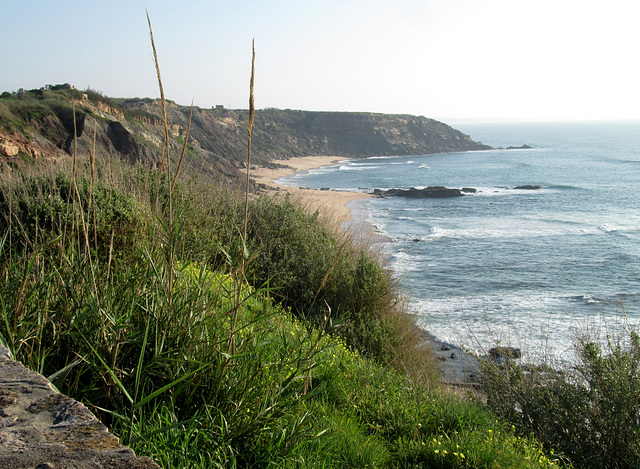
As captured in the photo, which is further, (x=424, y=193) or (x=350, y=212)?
(x=424, y=193)

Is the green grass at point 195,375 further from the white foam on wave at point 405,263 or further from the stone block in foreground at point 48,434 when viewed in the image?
the white foam on wave at point 405,263

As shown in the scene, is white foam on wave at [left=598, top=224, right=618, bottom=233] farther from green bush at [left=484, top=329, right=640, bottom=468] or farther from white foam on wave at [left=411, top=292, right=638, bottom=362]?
green bush at [left=484, top=329, right=640, bottom=468]

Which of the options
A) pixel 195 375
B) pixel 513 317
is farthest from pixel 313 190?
pixel 195 375

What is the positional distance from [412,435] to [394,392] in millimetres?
612

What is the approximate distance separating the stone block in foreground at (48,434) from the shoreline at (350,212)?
219 inches

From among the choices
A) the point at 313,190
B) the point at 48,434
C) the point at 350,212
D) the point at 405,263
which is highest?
the point at 48,434

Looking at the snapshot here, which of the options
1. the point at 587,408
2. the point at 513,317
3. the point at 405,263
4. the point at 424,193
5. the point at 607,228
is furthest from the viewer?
the point at 424,193

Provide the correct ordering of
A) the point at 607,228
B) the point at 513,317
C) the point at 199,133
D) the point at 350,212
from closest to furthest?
the point at 513,317, the point at 607,228, the point at 350,212, the point at 199,133

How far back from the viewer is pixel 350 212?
116 ft

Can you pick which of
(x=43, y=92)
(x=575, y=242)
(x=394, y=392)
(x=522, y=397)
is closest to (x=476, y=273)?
(x=575, y=242)

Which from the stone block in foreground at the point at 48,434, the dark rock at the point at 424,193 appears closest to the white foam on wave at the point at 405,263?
the stone block in foreground at the point at 48,434

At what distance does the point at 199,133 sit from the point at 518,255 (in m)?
49.2

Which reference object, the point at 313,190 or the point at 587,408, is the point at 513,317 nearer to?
the point at 587,408

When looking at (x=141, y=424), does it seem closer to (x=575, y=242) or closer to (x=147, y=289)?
(x=147, y=289)
